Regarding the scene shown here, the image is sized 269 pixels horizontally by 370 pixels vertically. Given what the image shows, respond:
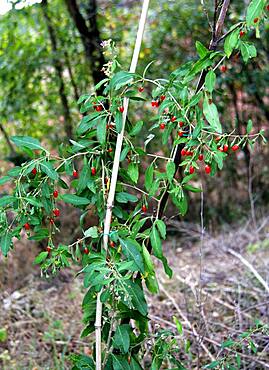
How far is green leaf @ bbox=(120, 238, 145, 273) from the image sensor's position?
1.56 metres

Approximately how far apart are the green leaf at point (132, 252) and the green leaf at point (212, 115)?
0.42 meters

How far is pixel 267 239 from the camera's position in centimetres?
434

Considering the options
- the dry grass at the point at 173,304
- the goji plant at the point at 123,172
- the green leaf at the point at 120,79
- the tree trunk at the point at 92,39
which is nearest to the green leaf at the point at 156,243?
the goji plant at the point at 123,172

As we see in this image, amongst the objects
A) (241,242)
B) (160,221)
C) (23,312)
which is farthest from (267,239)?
(160,221)

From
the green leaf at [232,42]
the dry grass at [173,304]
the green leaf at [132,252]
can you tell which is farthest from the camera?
the dry grass at [173,304]

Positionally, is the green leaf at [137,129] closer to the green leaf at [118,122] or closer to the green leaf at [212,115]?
the green leaf at [118,122]

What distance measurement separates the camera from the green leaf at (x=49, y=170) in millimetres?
1541

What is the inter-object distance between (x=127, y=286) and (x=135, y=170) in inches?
14.7

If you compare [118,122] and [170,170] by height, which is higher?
[118,122]

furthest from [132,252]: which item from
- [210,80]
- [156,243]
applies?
[210,80]

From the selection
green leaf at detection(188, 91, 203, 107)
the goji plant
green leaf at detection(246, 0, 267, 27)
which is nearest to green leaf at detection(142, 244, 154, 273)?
the goji plant

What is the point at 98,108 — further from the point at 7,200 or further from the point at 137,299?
the point at 137,299

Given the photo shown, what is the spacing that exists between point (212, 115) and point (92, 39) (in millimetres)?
3367

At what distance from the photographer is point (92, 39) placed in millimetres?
4625
